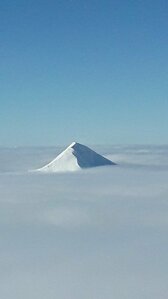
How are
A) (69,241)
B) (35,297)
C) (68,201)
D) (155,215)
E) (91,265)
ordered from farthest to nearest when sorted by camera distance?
(68,201) < (155,215) < (69,241) < (91,265) < (35,297)

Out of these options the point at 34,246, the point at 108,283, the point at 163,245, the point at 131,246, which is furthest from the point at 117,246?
the point at 108,283

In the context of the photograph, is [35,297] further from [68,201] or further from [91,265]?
[68,201]

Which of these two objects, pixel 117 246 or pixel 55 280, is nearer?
pixel 55 280

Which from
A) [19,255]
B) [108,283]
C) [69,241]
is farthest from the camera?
[69,241]

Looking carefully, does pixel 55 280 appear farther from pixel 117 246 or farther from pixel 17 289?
pixel 117 246

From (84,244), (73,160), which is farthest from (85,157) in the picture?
(84,244)

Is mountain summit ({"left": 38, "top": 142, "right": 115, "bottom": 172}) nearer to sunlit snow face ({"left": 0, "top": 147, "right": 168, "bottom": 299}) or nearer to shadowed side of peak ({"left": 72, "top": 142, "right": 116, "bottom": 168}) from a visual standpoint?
shadowed side of peak ({"left": 72, "top": 142, "right": 116, "bottom": 168})
